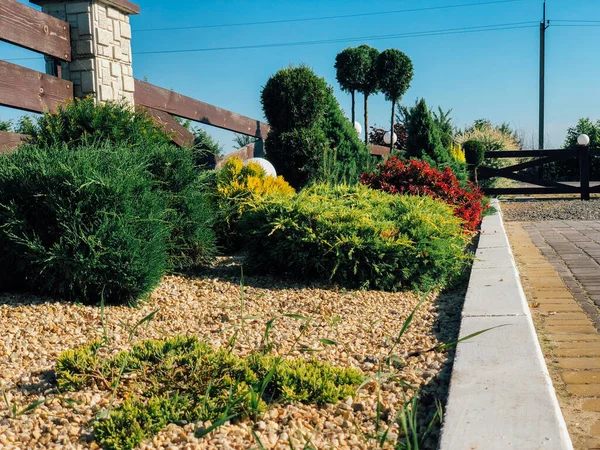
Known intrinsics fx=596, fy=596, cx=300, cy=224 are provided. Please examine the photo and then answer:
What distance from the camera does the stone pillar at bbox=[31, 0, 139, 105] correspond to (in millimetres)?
6727

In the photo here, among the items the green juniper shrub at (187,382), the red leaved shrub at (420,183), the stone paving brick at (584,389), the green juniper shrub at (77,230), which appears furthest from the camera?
the red leaved shrub at (420,183)

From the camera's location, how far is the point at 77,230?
374 cm

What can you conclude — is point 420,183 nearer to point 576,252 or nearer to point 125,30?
point 576,252

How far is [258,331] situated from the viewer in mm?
3279

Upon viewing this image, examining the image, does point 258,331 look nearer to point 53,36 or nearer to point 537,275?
point 537,275

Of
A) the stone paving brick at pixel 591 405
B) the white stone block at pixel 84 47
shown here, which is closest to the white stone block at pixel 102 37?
the white stone block at pixel 84 47

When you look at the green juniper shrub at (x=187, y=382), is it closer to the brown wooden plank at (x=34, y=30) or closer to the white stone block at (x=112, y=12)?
the brown wooden plank at (x=34, y=30)

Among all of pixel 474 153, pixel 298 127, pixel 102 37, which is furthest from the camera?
pixel 474 153

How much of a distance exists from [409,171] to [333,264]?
11.1ft

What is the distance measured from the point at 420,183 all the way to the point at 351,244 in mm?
3331

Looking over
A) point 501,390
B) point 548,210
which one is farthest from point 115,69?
point 548,210

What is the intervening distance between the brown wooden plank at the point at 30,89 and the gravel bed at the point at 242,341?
8.94 feet

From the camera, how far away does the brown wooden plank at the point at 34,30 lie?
19.3 ft

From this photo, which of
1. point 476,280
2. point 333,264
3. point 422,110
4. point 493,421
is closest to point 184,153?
point 333,264
